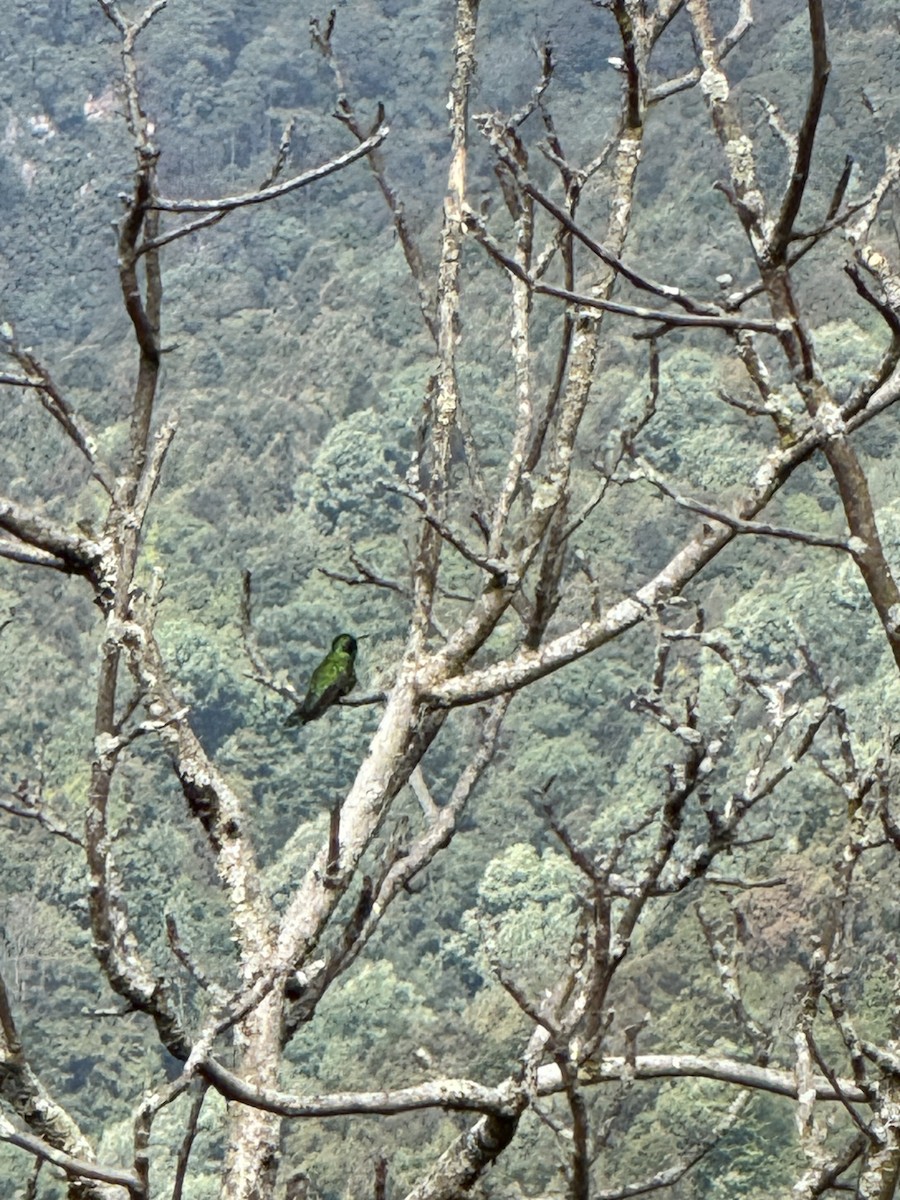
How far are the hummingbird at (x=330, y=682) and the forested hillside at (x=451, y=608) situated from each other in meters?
0.10

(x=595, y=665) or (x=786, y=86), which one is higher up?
(x=786, y=86)

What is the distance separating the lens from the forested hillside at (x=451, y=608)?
107 inches

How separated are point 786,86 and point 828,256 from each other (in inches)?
151

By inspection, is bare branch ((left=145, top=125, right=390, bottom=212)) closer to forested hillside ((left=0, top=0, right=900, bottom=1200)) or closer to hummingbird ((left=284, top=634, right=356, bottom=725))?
forested hillside ((left=0, top=0, right=900, bottom=1200))

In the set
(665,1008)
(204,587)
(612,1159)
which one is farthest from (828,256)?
(612,1159)

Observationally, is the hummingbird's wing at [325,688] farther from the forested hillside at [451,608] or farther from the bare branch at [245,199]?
the bare branch at [245,199]

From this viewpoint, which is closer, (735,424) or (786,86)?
(735,424)

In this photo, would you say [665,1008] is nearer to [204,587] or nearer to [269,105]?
[204,587]

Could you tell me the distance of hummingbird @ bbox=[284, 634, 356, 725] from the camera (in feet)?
15.2

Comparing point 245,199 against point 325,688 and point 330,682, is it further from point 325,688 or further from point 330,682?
point 330,682

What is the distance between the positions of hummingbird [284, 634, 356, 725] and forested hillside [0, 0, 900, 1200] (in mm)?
100

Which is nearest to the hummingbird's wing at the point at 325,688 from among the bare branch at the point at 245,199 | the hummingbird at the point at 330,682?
the hummingbird at the point at 330,682

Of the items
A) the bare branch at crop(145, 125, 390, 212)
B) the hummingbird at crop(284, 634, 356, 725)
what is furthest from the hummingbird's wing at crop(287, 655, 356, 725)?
the bare branch at crop(145, 125, 390, 212)

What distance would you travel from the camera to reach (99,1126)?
59.8 ft
